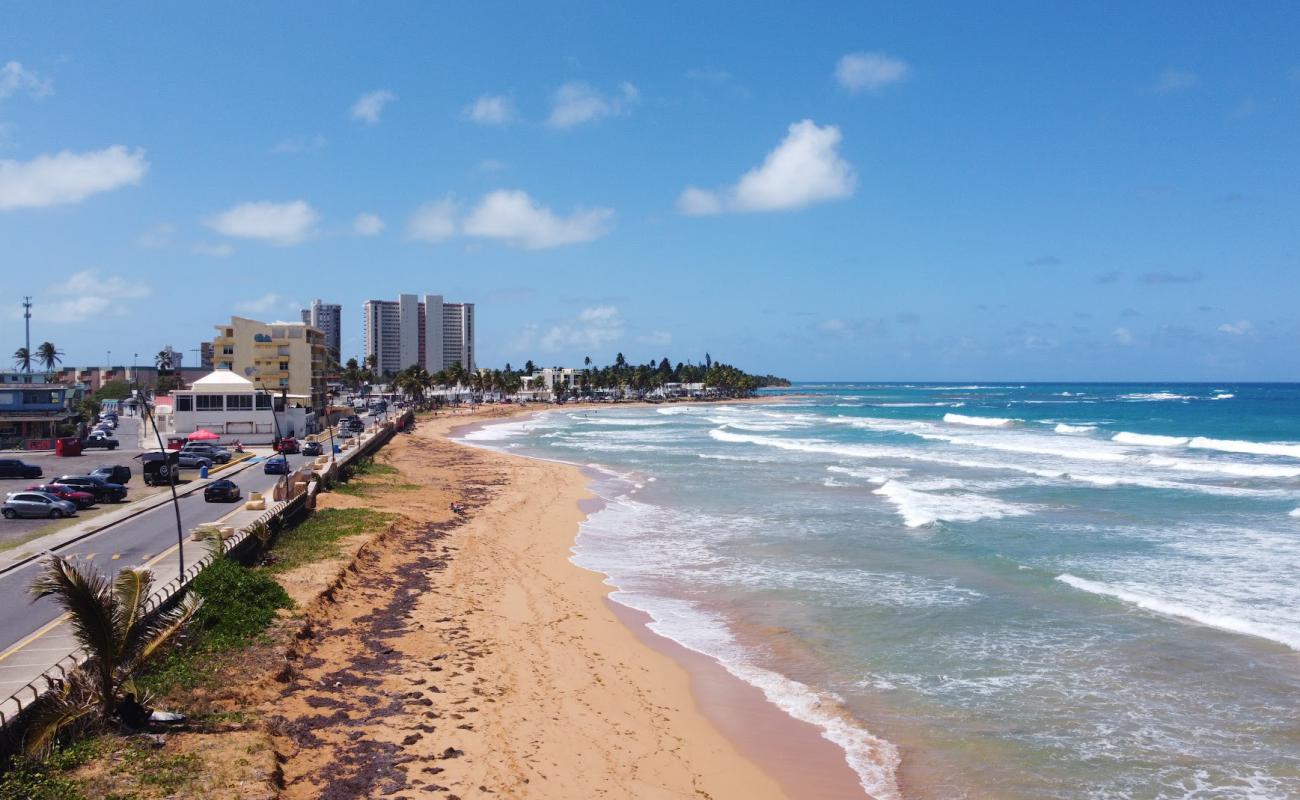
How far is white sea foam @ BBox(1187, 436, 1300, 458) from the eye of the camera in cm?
5098

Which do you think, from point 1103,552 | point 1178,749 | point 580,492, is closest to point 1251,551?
point 1103,552

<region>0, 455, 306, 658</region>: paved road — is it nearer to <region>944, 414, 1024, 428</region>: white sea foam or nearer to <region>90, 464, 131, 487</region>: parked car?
<region>90, 464, 131, 487</region>: parked car

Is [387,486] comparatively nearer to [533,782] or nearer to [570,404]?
[533,782]

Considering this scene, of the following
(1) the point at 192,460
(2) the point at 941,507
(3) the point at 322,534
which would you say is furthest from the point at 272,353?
(2) the point at 941,507

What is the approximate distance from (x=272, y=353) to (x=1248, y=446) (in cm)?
7157

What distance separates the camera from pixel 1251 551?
75.6 ft

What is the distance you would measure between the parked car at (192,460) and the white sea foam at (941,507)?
29.3 meters

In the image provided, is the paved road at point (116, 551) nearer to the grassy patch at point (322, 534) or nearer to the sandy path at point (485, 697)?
the grassy patch at point (322, 534)

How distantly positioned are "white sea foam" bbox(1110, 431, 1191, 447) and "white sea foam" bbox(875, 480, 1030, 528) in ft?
104


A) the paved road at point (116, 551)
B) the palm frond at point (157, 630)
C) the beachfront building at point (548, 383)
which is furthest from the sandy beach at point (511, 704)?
the beachfront building at point (548, 383)

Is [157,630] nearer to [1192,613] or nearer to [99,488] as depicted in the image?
[1192,613]

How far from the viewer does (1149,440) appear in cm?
6069

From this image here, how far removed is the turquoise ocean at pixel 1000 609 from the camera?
11.6m

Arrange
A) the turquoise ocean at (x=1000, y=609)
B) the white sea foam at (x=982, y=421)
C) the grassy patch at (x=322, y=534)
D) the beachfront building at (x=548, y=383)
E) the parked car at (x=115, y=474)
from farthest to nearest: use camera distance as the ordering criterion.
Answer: the beachfront building at (x=548, y=383) < the white sea foam at (x=982, y=421) < the parked car at (x=115, y=474) < the grassy patch at (x=322, y=534) < the turquoise ocean at (x=1000, y=609)
